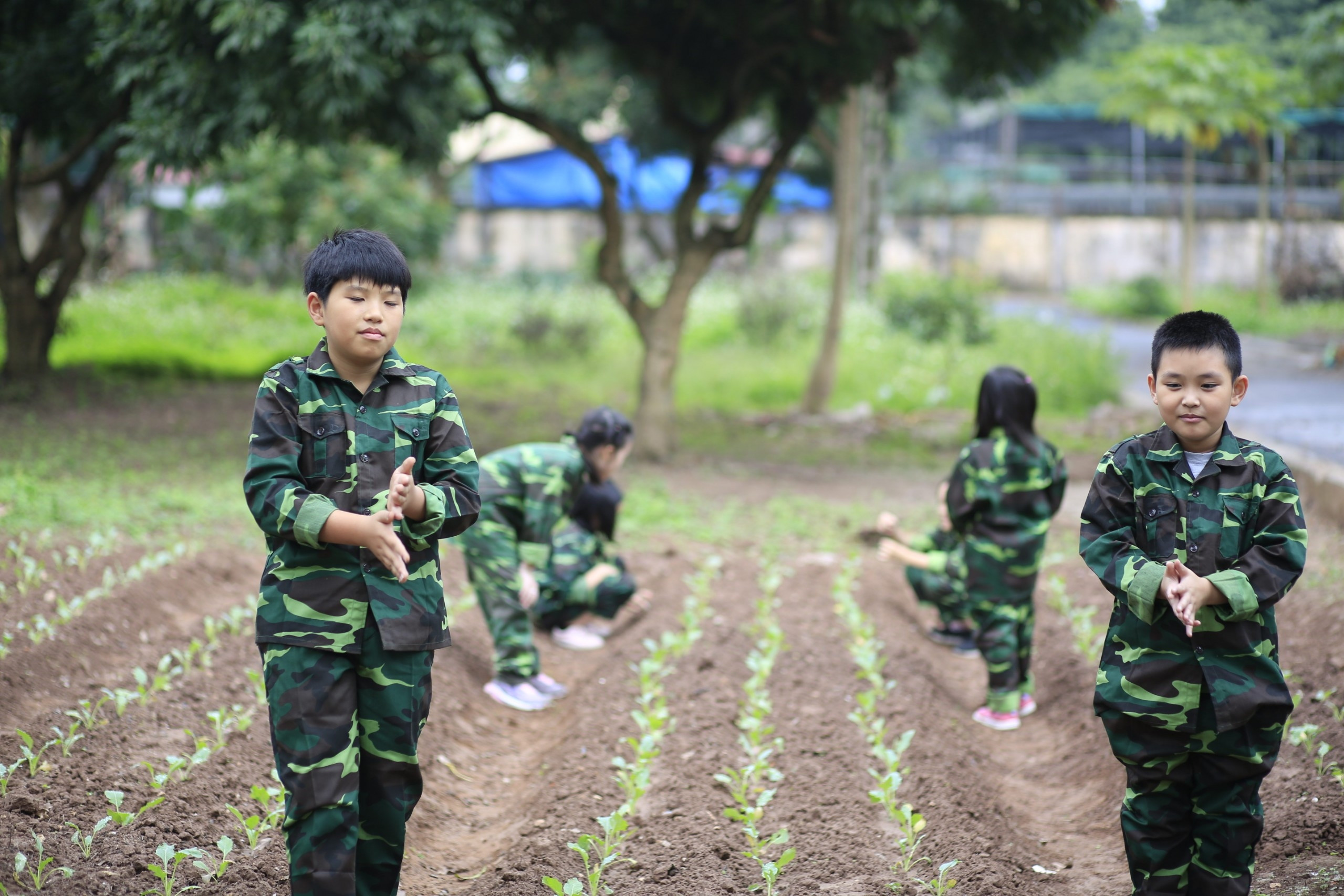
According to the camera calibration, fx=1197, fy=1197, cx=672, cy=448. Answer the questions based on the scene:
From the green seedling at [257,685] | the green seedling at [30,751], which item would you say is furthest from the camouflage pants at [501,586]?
the green seedling at [30,751]

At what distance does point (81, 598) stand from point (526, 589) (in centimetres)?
221

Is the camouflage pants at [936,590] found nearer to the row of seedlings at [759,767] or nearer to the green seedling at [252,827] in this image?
the row of seedlings at [759,767]

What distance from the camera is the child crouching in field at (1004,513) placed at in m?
5.16

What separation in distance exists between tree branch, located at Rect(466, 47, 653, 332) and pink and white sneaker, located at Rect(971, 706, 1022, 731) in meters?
6.52

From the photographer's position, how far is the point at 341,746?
2822 millimetres

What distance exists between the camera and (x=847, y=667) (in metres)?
5.62

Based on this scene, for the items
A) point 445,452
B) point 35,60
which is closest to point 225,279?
point 35,60

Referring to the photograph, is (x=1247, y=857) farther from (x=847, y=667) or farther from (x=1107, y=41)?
(x=1107, y=41)

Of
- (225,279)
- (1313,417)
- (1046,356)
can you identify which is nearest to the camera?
(1313,417)

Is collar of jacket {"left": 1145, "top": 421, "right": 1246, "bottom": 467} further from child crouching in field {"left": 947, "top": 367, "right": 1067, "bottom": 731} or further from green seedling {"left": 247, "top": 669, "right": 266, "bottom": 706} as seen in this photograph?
green seedling {"left": 247, "top": 669, "right": 266, "bottom": 706}

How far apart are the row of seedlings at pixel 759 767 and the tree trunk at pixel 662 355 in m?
5.00

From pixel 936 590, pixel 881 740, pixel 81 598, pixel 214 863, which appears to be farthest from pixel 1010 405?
pixel 81 598

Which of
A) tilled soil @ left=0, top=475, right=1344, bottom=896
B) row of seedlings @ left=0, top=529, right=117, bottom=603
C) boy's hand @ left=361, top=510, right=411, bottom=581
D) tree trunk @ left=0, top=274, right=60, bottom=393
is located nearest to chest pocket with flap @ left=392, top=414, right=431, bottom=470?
boy's hand @ left=361, top=510, right=411, bottom=581

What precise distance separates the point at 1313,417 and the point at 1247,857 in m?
9.09
